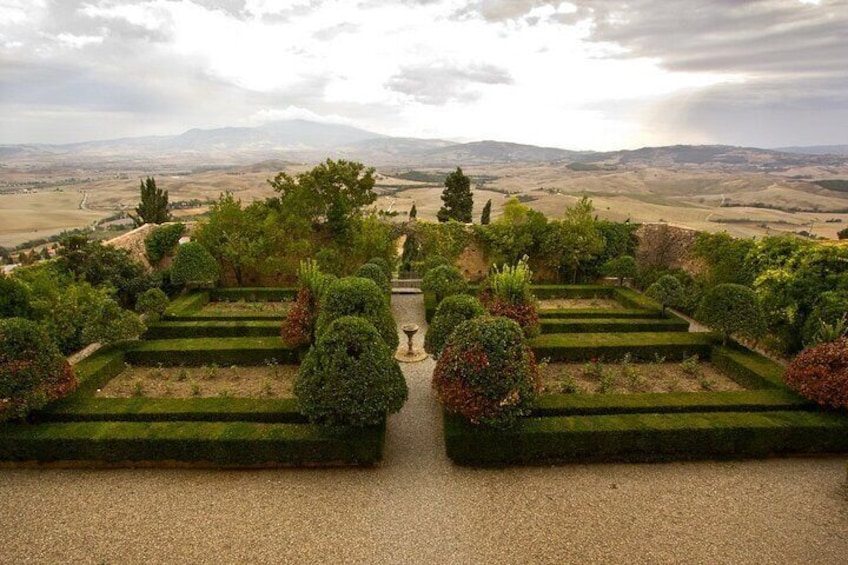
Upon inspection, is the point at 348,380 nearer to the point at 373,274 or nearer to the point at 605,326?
the point at 373,274

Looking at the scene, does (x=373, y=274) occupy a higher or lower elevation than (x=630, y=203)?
lower

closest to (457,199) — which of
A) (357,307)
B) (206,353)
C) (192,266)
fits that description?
(192,266)

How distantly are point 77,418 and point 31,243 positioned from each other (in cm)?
4164

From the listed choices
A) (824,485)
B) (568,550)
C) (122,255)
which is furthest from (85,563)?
(122,255)

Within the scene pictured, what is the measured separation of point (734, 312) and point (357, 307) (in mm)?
10418

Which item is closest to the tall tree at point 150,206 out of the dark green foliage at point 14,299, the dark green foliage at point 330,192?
the dark green foliage at point 330,192

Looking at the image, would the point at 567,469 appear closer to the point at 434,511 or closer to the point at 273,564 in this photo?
the point at 434,511

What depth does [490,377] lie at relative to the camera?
28.3ft

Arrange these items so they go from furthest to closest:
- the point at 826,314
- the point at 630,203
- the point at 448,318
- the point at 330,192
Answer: the point at 630,203, the point at 330,192, the point at 826,314, the point at 448,318

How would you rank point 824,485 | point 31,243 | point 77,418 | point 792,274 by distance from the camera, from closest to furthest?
1. point 824,485
2. point 77,418
3. point 792,274
4. point 31,243

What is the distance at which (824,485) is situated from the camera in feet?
28.0

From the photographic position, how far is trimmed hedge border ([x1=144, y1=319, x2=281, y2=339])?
14391 millimetres

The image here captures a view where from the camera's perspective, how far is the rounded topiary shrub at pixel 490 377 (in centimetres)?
865

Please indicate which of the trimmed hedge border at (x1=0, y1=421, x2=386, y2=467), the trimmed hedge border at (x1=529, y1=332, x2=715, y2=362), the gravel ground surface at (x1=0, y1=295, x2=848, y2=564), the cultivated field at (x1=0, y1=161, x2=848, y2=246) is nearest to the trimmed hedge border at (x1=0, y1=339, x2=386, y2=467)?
the trimmed hedge border at (x1=0, y1=421, x2=386, y2=467)
